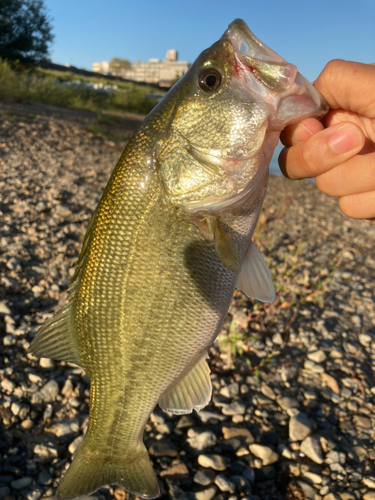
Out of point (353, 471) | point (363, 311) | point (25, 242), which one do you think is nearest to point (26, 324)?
point (25, 242)

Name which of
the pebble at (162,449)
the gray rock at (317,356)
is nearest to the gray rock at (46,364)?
the pebble at (162,449)

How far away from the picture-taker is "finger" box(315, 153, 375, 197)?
7.11 ft

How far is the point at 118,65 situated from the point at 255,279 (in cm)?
9657

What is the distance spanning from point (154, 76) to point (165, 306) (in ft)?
336

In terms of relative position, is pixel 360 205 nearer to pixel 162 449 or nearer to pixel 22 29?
pixel 162 449

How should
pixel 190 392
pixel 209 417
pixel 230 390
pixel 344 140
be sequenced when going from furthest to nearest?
1. pixel 230 390
2. pixel 209 417
3. pixel 190 392
4. pixel 344 140

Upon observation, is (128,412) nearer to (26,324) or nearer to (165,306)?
(165,306)

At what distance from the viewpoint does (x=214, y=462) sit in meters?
2.84

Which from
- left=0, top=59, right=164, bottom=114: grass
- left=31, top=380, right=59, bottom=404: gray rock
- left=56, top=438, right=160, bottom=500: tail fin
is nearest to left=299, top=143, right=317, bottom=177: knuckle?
left=56, top=438, right=160, bottom=500: tail fin

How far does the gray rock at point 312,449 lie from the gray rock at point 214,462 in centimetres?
63

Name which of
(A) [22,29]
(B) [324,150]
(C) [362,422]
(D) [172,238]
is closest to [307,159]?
(B) [324,150]

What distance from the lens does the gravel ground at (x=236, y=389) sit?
2773mm

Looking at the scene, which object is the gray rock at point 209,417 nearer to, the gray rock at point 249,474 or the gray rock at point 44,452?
the gray rock at point 249,474

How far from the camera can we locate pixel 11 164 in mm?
7438
